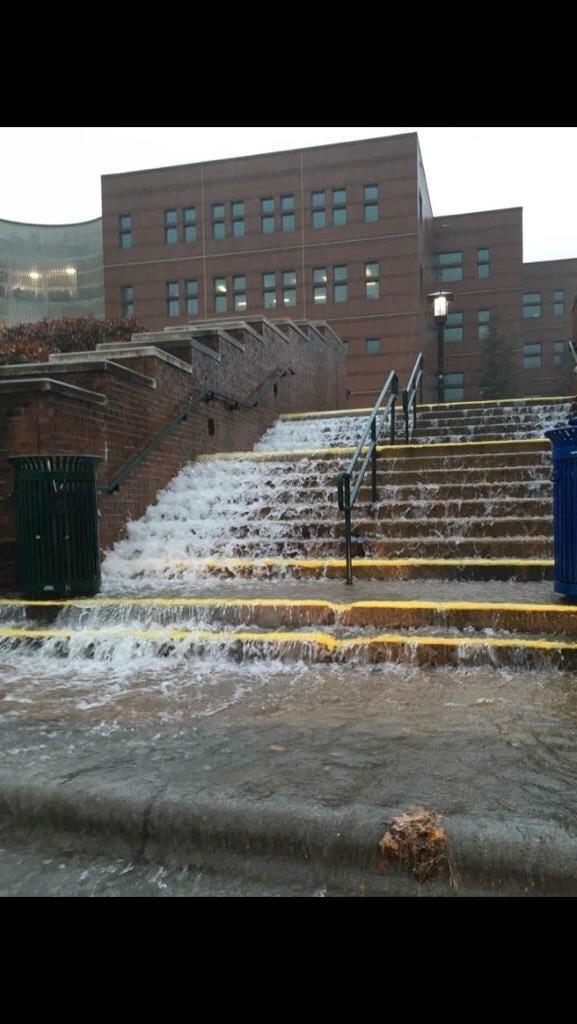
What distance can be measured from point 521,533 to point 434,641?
288 cm

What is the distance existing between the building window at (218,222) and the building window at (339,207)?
621cm

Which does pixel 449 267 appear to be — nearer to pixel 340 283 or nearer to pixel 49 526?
pixel 340 283

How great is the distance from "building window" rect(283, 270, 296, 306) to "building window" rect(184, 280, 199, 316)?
488 centimetres

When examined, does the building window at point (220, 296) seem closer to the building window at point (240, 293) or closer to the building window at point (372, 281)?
the building window at point (240, 293)

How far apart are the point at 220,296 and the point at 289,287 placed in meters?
3.84

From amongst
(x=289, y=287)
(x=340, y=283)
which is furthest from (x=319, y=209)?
(x=289, y=287)

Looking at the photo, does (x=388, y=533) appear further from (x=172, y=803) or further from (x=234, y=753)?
(x=172, y=803)

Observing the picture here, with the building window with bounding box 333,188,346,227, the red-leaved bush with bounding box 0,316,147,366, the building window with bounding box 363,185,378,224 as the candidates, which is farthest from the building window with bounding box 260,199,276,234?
the red-leaved bush with bounding box 0,316,147,366

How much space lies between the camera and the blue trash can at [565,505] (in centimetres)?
481

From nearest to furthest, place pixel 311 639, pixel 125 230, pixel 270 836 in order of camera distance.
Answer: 1. pixel 270 836
2. pixel 311 639
3. pixel 125 230

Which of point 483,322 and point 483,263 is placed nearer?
point 483,263

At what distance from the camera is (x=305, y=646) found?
4.80 meters

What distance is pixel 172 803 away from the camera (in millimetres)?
2709
